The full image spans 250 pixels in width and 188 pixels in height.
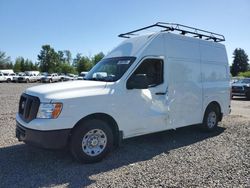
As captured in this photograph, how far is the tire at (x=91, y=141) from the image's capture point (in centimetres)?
489

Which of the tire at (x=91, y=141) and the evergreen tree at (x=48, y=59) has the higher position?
the evergreen tree at (x=48, y=59)

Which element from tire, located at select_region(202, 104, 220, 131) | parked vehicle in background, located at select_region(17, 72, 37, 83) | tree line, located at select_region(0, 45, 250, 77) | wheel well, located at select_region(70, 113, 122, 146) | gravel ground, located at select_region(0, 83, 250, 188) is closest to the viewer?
gravel ground, located at select_region(0, 83, 250, 188)

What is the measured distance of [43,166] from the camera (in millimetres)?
4953

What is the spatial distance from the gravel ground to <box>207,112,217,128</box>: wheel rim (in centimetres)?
78

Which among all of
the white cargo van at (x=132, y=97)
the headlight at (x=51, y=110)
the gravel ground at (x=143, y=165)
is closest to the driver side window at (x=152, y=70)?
the white cargo van at (x=132, y=97)

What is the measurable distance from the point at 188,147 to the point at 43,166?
3.34 meters

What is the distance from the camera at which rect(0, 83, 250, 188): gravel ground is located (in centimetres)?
429

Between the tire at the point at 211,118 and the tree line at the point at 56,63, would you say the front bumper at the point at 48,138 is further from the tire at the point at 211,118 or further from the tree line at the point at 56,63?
the tree line at the point at 56,63

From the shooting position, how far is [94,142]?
5137mm

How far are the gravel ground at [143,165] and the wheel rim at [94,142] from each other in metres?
0.26

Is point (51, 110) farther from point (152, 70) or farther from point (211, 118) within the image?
point (211, 118)

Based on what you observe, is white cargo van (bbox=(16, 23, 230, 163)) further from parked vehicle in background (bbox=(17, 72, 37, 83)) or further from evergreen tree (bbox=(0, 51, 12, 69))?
evergreen tree (bbox=(0, 51, 12, 69))

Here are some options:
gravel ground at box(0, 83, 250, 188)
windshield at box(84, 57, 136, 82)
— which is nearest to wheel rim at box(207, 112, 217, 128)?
gravel ground at box(0, 83, 250, 188)

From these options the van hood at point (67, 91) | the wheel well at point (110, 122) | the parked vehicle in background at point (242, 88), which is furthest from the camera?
the parked vehicle in background at point (242, 88)
